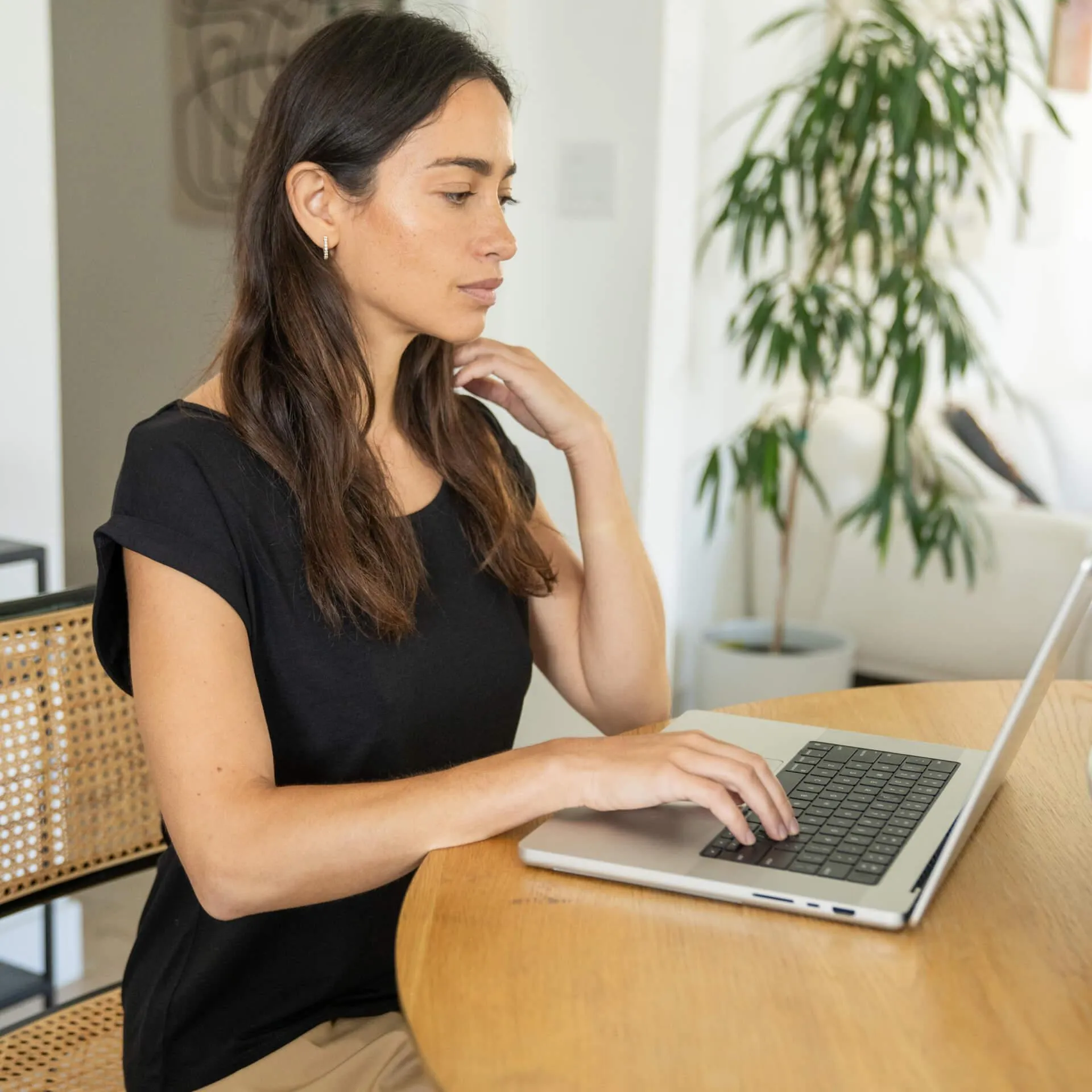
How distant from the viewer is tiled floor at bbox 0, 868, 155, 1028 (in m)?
2.28

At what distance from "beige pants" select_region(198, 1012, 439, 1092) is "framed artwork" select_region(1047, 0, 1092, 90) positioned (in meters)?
4.69

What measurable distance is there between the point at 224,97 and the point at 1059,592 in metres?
2.29

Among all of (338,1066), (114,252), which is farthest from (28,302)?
(338,1066)

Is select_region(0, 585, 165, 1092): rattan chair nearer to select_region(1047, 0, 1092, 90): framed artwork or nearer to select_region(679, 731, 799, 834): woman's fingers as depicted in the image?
select_region(679, 731, 799, 834): woman's fingers

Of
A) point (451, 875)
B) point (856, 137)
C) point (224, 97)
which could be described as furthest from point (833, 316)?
point (451, 875)

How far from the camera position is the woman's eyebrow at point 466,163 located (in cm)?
124

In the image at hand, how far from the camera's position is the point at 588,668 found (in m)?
1.45

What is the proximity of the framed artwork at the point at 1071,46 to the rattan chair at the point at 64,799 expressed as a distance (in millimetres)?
4523

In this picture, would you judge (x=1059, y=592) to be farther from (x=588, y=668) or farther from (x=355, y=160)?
(x=355, y=160)

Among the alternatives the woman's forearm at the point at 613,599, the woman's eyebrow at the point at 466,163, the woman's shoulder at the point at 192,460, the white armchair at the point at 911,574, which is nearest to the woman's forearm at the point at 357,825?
the woman's shoulder at the point at 192,460

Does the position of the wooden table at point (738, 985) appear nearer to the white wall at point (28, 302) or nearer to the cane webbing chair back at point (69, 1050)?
the cane webbing chair back at point (69, 1050)

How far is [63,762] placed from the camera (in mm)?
1313

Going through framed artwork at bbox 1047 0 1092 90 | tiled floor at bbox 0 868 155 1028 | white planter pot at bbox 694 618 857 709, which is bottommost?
tiled floor at bbox 0 868 155 1028

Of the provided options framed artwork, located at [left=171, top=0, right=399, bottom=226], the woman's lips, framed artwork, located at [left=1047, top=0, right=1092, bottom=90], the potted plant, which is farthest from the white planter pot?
framed artwork, located at [left=1047, top=0, right=1092, bottom=90]
